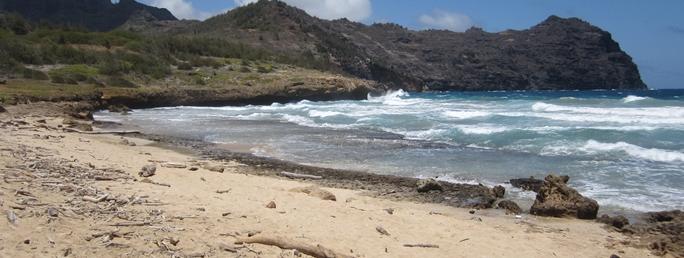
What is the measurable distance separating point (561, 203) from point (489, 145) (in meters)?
8.73

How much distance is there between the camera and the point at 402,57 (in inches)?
5438

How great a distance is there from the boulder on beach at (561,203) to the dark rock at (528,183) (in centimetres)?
135

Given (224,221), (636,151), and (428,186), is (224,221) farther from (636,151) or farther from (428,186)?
(636,151)

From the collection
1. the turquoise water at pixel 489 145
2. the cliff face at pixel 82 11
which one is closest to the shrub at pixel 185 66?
the turquoise water at pixel 489 145

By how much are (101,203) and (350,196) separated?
15.3ft

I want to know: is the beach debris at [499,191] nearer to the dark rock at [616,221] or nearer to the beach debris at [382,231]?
the dark rock at [616,221]

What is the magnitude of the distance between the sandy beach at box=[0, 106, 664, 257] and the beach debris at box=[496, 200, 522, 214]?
0.28 meters

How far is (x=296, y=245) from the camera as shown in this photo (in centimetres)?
589

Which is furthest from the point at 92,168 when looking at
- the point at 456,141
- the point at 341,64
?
the point at 341,64

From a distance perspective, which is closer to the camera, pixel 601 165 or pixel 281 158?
pixel 601 165

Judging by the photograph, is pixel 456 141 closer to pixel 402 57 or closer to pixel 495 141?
pixel 495 141

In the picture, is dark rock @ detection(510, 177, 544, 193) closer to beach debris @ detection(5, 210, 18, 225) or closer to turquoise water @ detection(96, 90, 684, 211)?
turquoise water @ detection(96, 90, 684, 211)

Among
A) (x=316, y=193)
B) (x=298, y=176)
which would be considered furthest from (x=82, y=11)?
(x=316, y=193)

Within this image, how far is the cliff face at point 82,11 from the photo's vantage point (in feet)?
360
